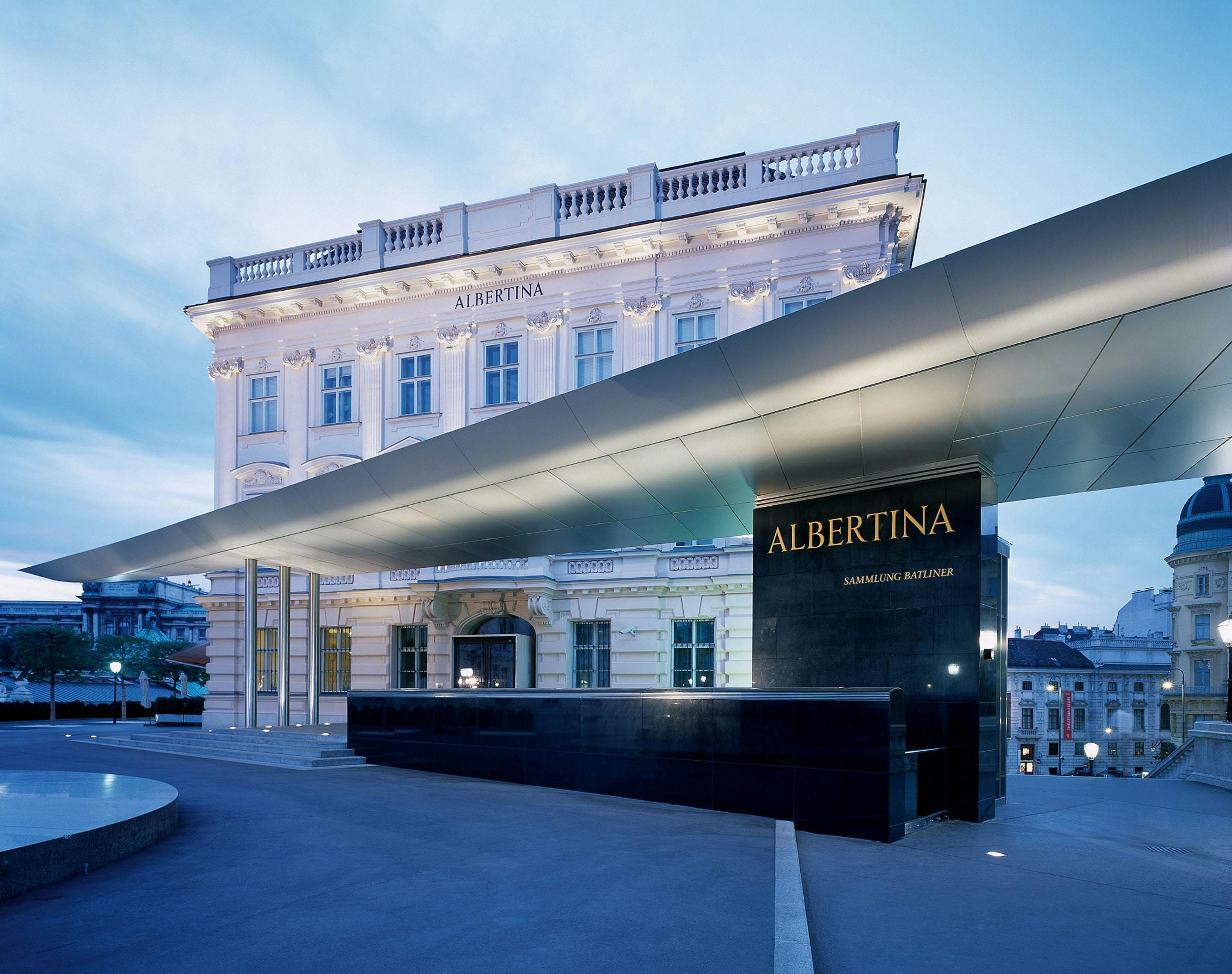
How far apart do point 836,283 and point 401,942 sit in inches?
896

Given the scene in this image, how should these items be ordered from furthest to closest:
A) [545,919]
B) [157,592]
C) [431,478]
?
1. [157,592]
2. [431,478]
3. [545,919]

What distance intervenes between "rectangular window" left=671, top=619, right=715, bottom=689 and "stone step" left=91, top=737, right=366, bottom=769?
428 inches

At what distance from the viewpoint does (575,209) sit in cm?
2858

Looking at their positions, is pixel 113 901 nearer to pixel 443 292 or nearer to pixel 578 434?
pixel 578 434

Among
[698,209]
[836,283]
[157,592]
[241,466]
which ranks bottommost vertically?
[157,592]

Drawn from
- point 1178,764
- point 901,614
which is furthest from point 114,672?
point 1178,764

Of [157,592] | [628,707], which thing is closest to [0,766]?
[628,707]

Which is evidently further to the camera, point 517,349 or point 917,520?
point 517,349

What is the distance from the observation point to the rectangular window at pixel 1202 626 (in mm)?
83125

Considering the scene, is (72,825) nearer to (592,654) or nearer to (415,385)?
(592,654)

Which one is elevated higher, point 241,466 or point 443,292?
point 443,292

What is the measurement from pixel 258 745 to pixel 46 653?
46936 mm

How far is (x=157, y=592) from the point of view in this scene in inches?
5906

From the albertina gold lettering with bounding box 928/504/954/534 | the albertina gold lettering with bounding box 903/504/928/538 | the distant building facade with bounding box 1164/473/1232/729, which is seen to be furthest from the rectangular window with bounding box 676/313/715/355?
the distant building facade with bounding box 1164/473/1232/729
